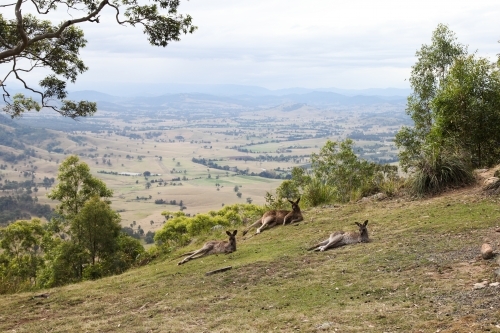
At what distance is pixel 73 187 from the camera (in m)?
26.4

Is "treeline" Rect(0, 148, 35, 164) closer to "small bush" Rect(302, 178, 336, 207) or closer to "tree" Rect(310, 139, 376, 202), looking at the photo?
"tree" Rect(310, 139, 376, 202)

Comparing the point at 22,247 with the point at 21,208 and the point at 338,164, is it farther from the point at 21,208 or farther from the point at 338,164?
the point at 21,208

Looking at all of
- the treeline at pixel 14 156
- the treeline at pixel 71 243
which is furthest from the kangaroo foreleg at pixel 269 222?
the treeline at pixel 14 156

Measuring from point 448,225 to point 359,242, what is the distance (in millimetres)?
2208

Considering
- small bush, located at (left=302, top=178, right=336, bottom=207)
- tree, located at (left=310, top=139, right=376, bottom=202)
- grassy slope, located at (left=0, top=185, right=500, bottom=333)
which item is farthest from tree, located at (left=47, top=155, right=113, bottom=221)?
grassy slope, located at (left=0, top=185, right=500, bottom=333)

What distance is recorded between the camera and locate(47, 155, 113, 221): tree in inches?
1013

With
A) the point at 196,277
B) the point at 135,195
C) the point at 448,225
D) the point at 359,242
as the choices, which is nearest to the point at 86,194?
the point at 196,277

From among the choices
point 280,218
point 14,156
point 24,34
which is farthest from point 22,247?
point 14,156

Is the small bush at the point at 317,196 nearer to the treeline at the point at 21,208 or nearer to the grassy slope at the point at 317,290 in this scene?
the grassy slope at the point at 317,290

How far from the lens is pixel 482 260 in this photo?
782 centimetres

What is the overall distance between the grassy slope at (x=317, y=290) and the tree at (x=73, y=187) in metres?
14.7

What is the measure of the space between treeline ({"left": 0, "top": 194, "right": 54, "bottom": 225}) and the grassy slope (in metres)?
78.1

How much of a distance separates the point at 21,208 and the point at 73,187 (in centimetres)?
7452

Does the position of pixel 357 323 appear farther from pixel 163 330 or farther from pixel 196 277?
pixel 196 277
